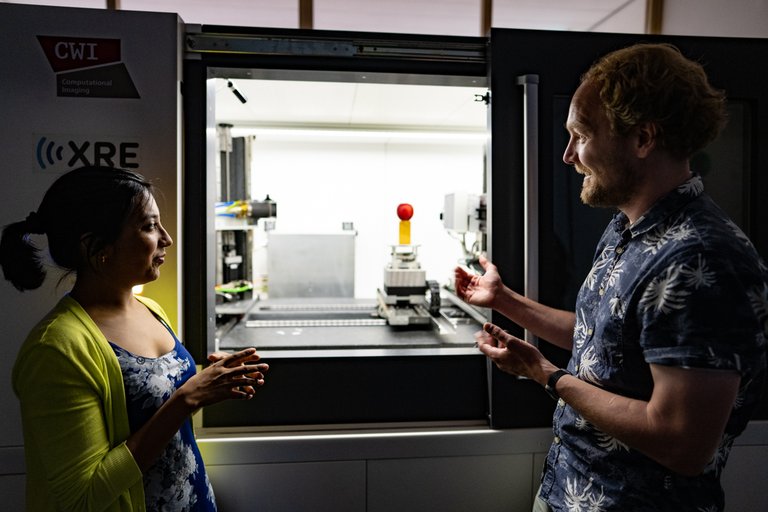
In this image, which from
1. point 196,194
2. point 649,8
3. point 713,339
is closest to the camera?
point 713,339

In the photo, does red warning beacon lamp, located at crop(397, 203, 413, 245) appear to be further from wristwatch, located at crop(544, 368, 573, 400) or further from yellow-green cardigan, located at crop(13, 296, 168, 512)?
yellow-green cardigan, located at crop(13, 296, 168, 512)

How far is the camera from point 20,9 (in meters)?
1.50

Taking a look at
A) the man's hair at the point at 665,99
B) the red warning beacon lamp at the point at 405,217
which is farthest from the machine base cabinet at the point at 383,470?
the man's hair at the point at 665,99

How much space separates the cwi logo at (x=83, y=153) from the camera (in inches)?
60.6

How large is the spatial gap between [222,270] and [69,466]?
80.7 inches

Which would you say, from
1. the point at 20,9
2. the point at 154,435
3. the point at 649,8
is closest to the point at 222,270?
the point at 20,9

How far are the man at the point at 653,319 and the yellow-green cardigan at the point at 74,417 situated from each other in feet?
2.82

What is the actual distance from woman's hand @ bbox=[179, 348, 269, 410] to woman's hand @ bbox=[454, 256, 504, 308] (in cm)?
71

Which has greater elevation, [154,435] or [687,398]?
[687,398]

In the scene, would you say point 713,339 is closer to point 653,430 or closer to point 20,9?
point 653,430

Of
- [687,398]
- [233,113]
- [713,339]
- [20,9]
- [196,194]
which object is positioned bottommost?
[687,398]

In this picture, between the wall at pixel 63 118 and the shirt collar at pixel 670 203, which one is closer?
the shirt collar at pixel 670 203

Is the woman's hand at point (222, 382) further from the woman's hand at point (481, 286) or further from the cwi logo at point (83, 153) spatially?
the cwi logo at point (83, 153)

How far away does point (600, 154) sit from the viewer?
1.09 metres
